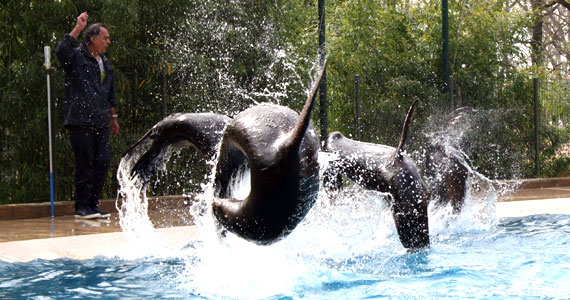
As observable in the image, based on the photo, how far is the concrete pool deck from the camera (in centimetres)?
605

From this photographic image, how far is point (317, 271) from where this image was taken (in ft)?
17.7

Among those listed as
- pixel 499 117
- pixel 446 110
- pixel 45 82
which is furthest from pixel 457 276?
pixel 499 117

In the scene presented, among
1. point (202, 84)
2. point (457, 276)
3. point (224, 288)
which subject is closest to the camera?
point (224, 288)

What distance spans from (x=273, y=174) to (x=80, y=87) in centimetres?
452

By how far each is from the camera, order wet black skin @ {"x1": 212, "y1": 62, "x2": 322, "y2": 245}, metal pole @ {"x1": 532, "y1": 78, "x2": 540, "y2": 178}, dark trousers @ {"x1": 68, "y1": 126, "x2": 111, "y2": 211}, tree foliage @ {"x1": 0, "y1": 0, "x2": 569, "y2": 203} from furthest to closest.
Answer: metal pole @ {"x1": 532, "y1": 78, "x2": 540, "y2": 178}
tree foliage @ {"x1": 0, "y1": 0, "x2": 569, "y2": 203}
dark trousers @ {"x1": 68, "y1": 126, "x2": 111, "y2": 211}
wet black skin @ {"x1": 212, "y1": 62, "x2": 322, "y2": 245}

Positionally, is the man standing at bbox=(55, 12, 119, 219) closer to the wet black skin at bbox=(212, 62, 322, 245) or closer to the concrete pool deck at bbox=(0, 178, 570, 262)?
the concrete pool deck at bbox=(0, 178, 570, 262)

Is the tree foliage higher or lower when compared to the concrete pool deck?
higher

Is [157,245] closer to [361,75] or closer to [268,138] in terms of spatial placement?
[268,138]

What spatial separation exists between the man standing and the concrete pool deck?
16.7 inches

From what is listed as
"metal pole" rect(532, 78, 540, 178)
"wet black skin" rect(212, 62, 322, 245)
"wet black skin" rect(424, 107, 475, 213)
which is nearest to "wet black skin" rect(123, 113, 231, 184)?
Result: "wet black skin" rect(212, 62, 322, 245)

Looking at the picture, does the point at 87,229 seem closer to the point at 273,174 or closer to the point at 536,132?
the point at 273,174

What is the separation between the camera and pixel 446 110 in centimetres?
1314

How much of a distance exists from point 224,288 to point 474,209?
4.07m

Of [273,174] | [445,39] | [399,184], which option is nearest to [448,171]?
[399,184]
